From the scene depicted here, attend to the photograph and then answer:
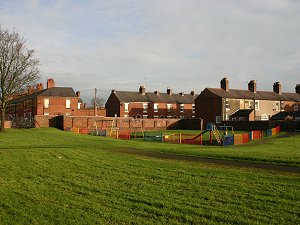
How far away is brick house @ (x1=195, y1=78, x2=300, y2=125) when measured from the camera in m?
74.4

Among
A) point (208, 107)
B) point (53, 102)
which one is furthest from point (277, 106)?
point (53, 102)

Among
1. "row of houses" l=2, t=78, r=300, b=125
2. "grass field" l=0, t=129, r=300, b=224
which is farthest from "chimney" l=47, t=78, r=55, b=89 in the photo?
"grass field" l=0, t=129, r=300, b=224

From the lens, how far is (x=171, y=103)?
91188 mm

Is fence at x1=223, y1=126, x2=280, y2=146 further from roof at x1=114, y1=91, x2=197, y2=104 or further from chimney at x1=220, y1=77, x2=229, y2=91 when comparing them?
roof at x1=114, y1=91, x2=197, y2=104

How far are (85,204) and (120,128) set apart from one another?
53.7 m

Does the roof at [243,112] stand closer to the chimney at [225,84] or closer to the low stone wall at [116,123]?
the chimney at [225,84]

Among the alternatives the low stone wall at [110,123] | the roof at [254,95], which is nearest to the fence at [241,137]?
the low stone wall at [110,123]

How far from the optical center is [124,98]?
8488cm

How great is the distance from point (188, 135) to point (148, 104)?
38.4 meters

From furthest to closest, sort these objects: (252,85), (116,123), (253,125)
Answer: (252,85)
(116,123)
(253,125)

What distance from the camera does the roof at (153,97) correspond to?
85656 mm

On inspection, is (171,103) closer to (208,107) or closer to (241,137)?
(208,107)

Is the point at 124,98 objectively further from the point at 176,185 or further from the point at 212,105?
the point at 176,185

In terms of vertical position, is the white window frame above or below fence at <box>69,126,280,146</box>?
above
